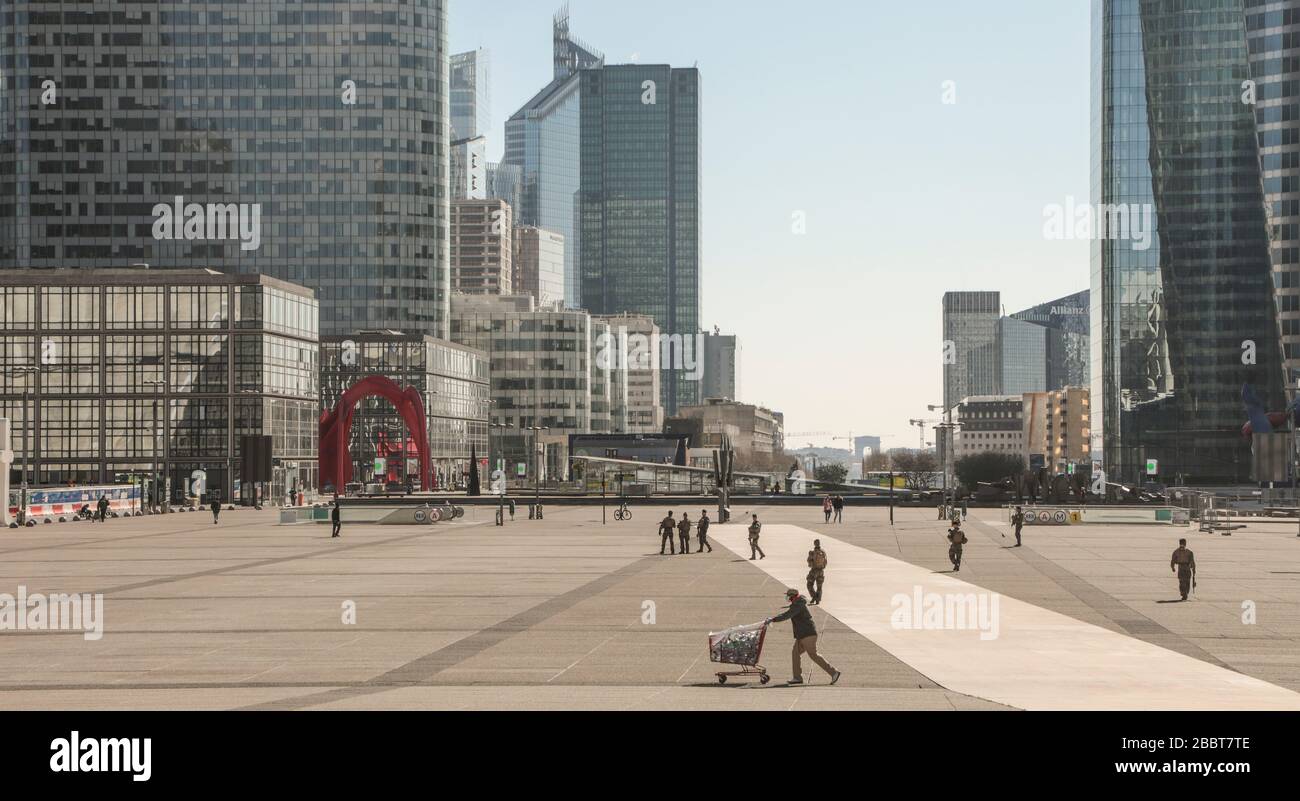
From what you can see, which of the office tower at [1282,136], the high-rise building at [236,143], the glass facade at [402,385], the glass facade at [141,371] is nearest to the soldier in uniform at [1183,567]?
the glass facade at [141,371]

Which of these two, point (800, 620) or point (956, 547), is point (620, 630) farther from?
point (956, 547)

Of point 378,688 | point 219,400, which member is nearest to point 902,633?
point 378,688

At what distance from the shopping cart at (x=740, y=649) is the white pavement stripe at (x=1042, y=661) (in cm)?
312

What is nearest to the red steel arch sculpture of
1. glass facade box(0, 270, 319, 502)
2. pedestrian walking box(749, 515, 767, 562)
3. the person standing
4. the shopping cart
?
glass facade box(0, 270, 319, 502)

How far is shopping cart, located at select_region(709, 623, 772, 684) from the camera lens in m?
22.9

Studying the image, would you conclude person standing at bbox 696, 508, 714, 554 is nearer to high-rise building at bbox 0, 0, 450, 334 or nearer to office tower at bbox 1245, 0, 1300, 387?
high-rise building at bbox 0, 0, 450, 334

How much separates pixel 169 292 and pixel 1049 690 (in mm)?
111832

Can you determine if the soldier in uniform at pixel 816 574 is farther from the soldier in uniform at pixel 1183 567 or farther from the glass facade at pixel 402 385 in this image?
the glass facade at pixel 402 385

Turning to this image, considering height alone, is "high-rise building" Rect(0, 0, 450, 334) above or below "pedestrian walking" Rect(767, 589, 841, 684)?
above

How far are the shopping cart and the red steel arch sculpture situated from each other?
293 feet

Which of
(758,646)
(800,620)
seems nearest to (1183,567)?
(800,620)

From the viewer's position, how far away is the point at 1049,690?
2173 centimetres

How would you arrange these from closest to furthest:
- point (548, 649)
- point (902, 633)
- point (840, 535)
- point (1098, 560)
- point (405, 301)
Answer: point (548, 649) → point (902, 633) → point (1098, 560) → point (840, 535) → point (405, 301)
